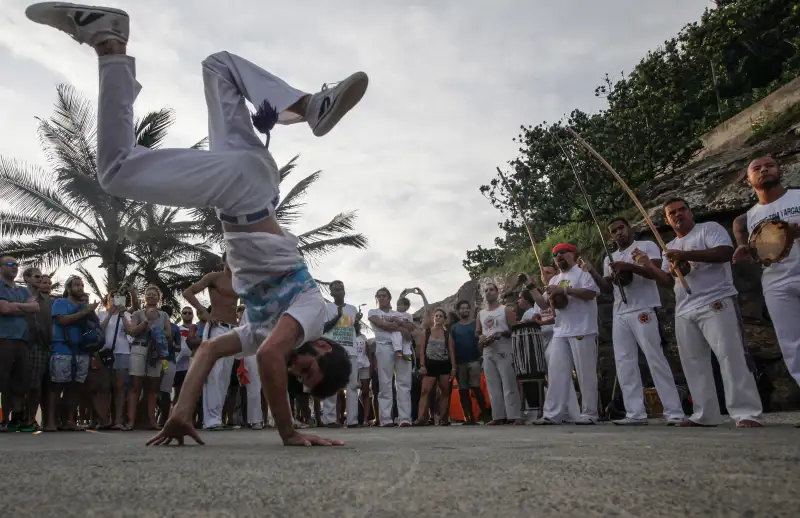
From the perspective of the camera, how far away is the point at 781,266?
202 inches

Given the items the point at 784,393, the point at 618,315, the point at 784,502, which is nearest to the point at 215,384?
the point at 618,315

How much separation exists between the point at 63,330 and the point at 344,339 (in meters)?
3.67

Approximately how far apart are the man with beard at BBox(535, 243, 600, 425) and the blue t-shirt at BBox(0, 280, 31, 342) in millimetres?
5898

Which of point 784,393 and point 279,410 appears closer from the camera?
point 279,410

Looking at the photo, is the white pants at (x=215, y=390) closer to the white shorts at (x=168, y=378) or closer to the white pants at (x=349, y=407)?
the white shorts at (x=168, y=378)

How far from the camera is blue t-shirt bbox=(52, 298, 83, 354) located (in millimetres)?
8305

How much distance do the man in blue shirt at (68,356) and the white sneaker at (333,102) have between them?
5.88 metres

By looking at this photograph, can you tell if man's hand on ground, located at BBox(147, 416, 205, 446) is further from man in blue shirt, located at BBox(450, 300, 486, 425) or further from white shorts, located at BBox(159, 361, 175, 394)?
white shorts, located at BBox(159, 361, 175, 394)

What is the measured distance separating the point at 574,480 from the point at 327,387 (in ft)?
7.79

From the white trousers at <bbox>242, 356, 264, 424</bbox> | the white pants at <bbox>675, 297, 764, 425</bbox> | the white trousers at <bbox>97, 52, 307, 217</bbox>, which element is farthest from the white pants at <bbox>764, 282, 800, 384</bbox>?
the white trousers at <bbox>242, 356, 264, 424</bbox>

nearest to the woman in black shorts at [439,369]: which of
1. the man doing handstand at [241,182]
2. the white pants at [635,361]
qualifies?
the white pants at [635,361]

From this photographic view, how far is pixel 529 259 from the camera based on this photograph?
18609mm

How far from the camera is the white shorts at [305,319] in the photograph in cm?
373

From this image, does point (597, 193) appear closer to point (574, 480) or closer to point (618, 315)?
point (618, 315)
